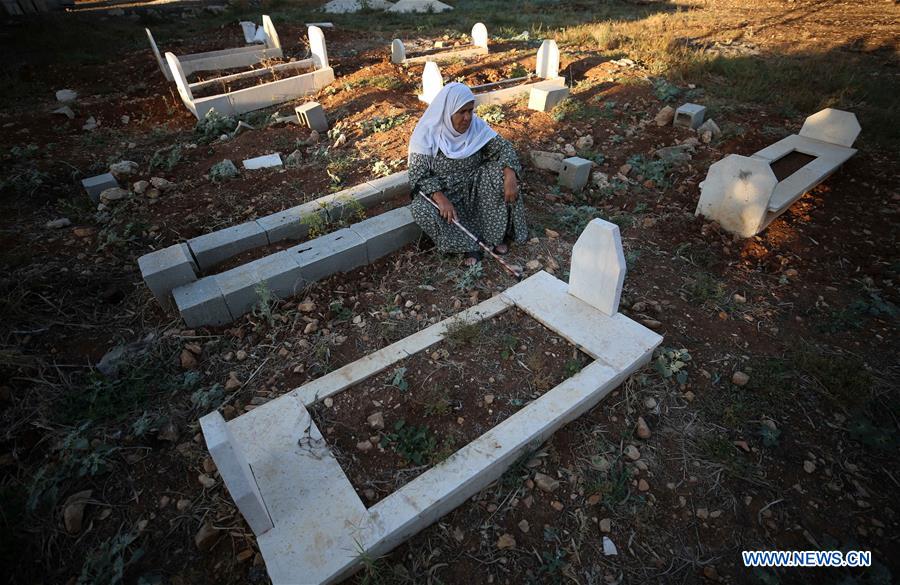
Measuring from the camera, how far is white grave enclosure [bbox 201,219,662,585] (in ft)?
5.76

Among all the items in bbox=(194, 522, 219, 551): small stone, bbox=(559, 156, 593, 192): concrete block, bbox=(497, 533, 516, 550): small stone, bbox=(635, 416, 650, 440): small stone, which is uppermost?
bbox=(559, 156, 593, 192): concrete block

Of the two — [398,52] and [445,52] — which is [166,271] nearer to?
[398,52]

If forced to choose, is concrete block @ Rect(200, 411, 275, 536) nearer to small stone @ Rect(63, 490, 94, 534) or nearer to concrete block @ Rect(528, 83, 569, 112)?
small stone @ Rect(63, 490, 94, 534)

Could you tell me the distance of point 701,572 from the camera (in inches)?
74.5

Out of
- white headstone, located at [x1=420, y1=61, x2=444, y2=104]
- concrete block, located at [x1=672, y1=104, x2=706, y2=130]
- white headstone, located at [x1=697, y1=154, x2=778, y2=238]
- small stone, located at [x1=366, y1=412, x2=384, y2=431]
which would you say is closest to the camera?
small stone, located at [x1=366, y1=412, x2=384, y2=431]

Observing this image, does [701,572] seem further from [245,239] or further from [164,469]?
[245,239]

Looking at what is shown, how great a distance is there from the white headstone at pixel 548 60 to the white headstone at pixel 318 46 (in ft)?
12.9

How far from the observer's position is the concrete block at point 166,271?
9.70 feet

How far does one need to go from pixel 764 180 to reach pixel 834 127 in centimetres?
238

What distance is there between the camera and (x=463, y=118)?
336 cm

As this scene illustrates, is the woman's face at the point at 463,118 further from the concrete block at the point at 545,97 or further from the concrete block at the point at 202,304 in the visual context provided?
the concrete block at the point at 545,97

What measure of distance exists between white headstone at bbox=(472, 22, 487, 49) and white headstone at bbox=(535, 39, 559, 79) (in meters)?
2.63

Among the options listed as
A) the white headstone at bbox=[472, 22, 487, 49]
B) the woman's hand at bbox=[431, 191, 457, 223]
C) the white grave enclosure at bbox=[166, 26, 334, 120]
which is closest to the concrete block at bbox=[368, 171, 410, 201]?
the woman's hand at bbox=[431, 191, 457, 223]

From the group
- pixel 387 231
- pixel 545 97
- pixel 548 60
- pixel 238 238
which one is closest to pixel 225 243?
pixel 238 238
